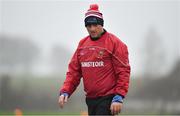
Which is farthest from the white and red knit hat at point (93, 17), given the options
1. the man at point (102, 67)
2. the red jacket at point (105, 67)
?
the red jacket at point (105, 67)

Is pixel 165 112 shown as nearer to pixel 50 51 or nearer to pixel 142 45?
pixel 142 45

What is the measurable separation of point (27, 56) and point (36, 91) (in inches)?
35.0

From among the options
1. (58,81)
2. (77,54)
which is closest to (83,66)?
(77,54)

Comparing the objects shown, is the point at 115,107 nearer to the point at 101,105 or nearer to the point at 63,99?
the point at 101,105

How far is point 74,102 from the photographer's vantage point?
15.9 m

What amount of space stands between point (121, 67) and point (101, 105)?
408 mm

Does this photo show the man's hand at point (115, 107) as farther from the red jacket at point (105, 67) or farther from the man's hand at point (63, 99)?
the man's hand at point (63, 99)

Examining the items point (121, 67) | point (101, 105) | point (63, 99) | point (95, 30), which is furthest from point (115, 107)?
point (95, 30)

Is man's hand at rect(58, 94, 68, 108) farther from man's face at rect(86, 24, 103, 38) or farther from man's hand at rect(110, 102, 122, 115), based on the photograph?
man's face at rect(86, 24, 103, 38)

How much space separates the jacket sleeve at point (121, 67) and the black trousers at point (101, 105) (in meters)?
0.14

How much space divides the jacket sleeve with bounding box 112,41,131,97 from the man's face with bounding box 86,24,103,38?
8.0 inches

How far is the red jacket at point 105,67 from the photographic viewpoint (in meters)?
6.02

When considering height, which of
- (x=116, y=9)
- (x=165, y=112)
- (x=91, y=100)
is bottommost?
(x=165, y=112)

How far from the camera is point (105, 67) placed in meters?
6.09
